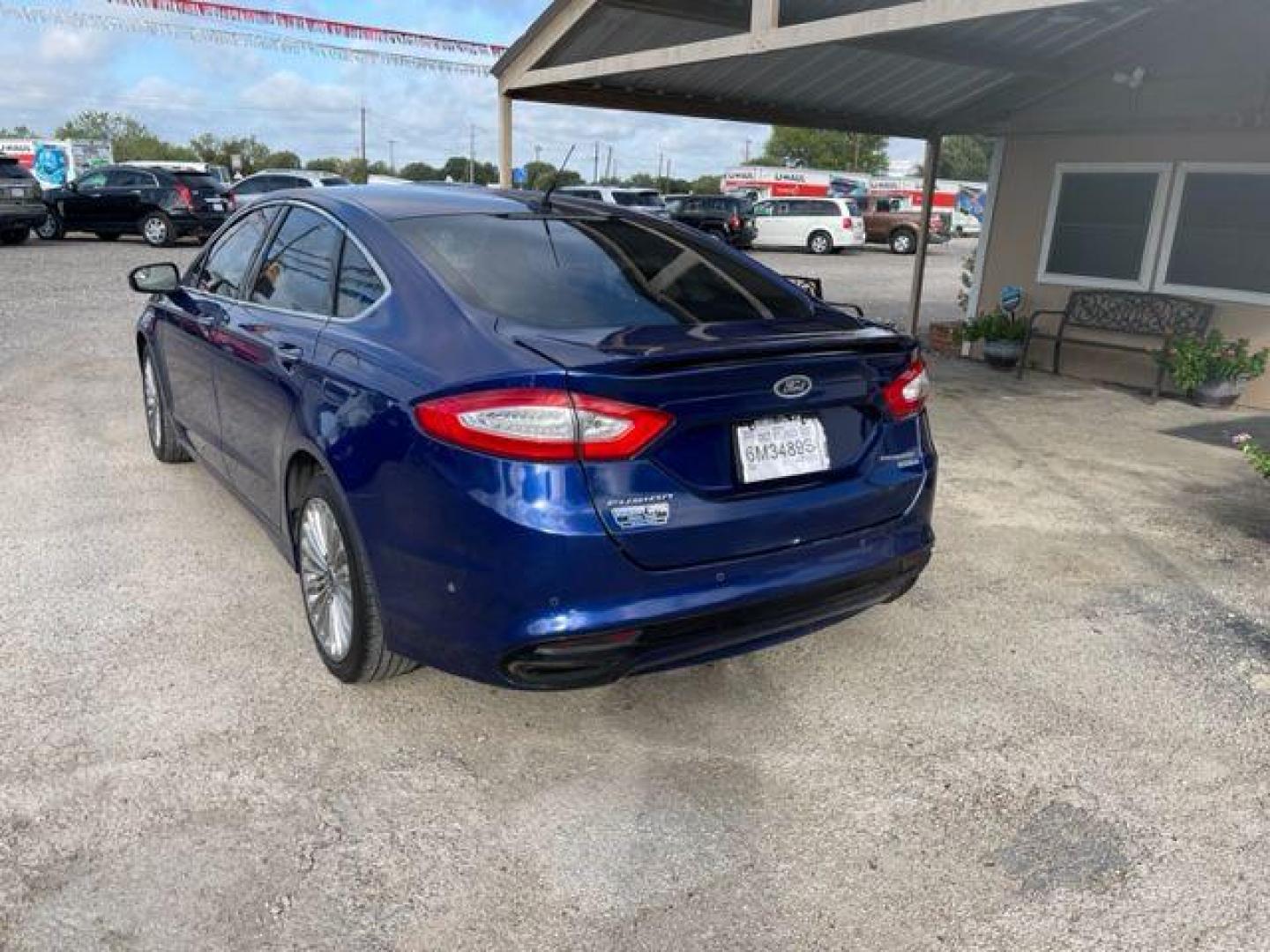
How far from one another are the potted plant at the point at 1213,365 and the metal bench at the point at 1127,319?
0.12m

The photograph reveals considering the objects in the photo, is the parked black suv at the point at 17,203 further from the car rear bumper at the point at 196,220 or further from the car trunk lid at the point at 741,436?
the car trunk lid at the point at 741,436

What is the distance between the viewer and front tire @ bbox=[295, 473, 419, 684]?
9.37 ft

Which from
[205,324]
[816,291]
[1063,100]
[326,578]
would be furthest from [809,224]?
[326,578]

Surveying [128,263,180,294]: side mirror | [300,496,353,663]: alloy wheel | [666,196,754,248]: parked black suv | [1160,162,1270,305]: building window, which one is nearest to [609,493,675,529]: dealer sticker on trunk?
[300,496,353,663]: alloy wheel

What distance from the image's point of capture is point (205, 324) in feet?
13.4

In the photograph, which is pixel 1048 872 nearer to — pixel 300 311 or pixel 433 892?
pixel 433 892

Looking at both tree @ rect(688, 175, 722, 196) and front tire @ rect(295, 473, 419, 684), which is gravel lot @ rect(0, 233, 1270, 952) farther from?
tree @ rect(688, 175, 722, 196)

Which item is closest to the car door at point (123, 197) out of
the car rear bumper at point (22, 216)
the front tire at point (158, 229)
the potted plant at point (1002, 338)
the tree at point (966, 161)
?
the front tire at point (158, 229)

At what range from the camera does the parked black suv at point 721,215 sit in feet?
84.2

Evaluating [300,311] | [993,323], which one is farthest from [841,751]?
[993,323]

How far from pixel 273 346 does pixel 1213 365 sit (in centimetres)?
769

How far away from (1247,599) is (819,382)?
267cm

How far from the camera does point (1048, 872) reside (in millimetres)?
2424

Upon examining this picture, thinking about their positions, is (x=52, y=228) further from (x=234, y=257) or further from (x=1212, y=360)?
(x=1212, y=360)
